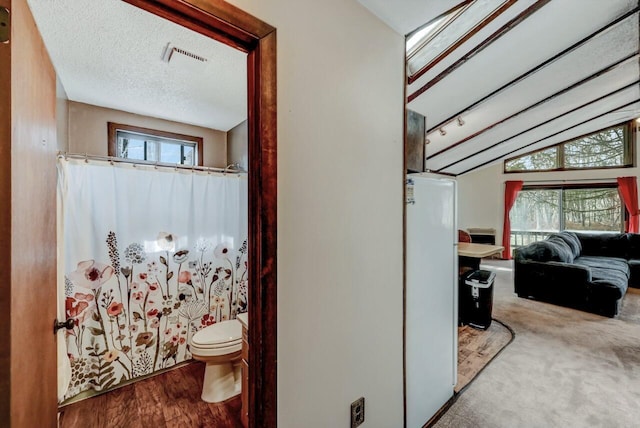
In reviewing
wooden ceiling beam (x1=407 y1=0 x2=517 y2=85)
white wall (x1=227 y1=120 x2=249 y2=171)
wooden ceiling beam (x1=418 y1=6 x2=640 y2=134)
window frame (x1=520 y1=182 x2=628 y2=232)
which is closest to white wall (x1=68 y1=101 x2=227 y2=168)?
white wall (x1=227 y1=120 x2=249 y2=171)

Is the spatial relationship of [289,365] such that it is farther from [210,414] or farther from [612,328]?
[612,328]

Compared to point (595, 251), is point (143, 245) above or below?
above

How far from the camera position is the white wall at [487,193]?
679 cm

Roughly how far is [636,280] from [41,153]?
6.99 metres

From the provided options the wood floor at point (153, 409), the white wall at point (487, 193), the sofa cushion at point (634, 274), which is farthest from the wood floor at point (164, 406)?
the white wall at point (487, 193)

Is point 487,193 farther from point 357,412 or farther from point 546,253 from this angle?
point 357,412

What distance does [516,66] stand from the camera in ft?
8.52

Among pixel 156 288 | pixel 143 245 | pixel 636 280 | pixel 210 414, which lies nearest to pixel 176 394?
pixel 210 414

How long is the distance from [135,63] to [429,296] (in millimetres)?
2371

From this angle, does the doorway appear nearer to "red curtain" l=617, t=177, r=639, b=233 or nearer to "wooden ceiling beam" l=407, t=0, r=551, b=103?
"wooden ceiling beam" l=407, t=0, r=551, b=103

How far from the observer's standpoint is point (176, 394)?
6.77 feet

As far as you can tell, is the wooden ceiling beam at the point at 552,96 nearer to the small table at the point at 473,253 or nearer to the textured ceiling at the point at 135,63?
the small table at the point at 473,253

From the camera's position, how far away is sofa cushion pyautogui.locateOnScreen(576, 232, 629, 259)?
198 inches

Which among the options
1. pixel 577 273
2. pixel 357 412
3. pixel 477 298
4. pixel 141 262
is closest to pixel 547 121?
pixel 577 273
